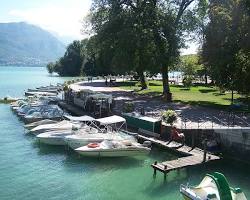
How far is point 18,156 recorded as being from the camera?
3647 centimetres

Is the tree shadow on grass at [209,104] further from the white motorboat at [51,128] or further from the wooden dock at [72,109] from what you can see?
the white motorboat at [51,128]

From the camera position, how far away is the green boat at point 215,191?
22.2 meters

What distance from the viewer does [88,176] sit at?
101ft

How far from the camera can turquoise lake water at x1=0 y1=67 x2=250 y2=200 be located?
89.0ft

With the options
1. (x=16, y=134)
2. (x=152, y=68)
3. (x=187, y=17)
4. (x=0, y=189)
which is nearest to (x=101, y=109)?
(x=16, y=134)

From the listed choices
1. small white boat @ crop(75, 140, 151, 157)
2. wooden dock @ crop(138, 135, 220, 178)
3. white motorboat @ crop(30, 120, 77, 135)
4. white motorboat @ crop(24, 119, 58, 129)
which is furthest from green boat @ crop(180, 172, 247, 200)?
white motorboat @ crop(24, 119, 58, 129)

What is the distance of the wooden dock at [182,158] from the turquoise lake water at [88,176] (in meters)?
0.65

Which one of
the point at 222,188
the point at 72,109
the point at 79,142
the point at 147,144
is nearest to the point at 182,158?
the point at 147,144

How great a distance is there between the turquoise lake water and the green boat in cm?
347

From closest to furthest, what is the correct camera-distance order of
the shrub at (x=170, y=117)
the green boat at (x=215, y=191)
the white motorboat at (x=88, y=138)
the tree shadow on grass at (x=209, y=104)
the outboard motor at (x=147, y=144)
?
the green boat at (x=215, y=191)
the outboard motor at (x=147, y=144)
the white motorboat at (x=88, y=138)
the shrub at (x=170, y=117)
the tree shadow on grass at (x=209, y=104)

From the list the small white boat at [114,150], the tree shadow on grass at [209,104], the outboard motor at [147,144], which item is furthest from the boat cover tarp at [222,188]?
the tree shadow on grass at [209,104]

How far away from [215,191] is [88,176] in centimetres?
1089

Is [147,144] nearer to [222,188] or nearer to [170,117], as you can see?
[170,117]

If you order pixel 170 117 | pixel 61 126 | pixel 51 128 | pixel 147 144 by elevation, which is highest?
pixel 170 117
